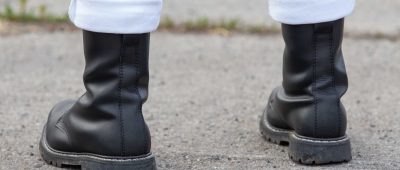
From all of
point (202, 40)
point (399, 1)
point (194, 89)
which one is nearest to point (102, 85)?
point (194, 89)

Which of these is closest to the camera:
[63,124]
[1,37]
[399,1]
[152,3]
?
[152,3]

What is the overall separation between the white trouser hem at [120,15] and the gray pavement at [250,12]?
227 centimetres

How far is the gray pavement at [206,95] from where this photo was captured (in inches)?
100

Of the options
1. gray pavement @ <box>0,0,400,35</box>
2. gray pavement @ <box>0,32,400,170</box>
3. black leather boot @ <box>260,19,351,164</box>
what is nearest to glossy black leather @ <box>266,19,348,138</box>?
black leather boot @ <box>260,19,351,164</box>

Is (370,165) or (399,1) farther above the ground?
(370,165)

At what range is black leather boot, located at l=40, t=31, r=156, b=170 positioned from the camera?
2195mm

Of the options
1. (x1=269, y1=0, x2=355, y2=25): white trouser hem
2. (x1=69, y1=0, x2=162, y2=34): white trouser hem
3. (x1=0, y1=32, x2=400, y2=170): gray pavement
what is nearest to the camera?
(x1=69, y1=0, x2=162, y2=34): white trouser hem

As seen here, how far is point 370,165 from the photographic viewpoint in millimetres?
2465

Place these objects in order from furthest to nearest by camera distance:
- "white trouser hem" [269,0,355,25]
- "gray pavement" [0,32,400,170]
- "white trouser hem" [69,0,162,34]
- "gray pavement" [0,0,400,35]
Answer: "gray pavement" [0,0,400,35]
"gray pavement" [0,32,400,170]
"white trouser hem" [269,0,355,25]
"white trouser hem" [69,0,162,34]

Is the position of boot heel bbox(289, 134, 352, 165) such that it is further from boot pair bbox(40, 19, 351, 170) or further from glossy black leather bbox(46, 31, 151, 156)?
glossy black leather bbox(46, 31, 151, 156)

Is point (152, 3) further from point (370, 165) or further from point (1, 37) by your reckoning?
point (1, 37)

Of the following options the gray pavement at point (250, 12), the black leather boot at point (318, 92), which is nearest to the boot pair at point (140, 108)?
the black leather boot at point (318, 92)

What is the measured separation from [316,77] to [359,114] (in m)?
0.67

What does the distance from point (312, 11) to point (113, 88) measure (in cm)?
57
